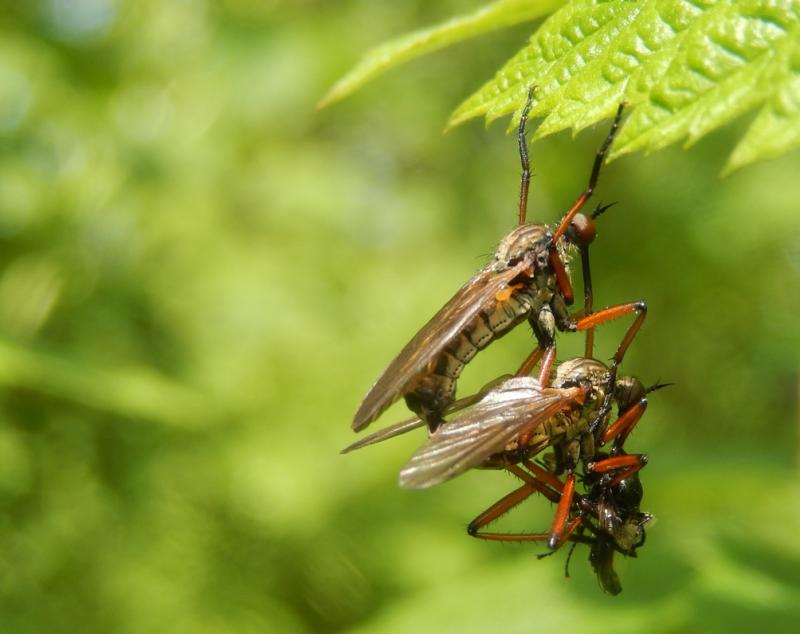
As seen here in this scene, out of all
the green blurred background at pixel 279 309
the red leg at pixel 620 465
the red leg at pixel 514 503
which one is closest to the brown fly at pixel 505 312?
the red leg at pixel 620 465

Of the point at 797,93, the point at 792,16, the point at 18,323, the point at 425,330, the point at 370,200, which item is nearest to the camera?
the point at 797,93

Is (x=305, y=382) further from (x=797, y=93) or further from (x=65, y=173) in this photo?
(x=797, y=93)

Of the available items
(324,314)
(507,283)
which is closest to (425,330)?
(507,283)

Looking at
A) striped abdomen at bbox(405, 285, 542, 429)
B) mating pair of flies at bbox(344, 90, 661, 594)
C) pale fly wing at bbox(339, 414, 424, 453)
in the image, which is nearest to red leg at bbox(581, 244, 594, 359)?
mating pair of flies at bbox(344, 90, 661, 594)

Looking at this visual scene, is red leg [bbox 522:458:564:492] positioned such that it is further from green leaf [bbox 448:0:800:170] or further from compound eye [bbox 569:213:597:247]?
green leaf [bbox 448:0:800:170]

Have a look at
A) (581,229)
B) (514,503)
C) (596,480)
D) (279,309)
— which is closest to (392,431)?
(514,503)

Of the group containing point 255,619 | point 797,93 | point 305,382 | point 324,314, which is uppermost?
point 324,314
